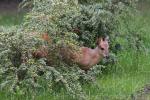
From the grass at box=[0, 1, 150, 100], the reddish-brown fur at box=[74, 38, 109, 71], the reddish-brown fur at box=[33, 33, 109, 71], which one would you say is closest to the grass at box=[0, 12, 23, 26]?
the grass at box=[0, 1, 150, 100]

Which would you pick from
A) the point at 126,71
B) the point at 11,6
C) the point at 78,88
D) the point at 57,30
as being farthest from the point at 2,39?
the point at 11,6

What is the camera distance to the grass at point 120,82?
24.6ft

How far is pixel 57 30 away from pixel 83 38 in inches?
47.9

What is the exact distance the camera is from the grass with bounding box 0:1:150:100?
751cm

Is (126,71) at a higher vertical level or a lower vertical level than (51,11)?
lower

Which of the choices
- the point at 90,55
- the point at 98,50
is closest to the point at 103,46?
the point at 98,50

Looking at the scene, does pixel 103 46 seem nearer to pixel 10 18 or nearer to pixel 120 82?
pixel 120 82

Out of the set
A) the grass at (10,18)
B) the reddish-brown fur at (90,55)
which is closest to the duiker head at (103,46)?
the reddish-brown fur at (90,55)

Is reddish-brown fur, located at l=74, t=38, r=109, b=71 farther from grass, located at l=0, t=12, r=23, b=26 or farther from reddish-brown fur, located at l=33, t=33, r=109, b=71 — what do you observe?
grass, located at l=0, t=12, r=23, b=26

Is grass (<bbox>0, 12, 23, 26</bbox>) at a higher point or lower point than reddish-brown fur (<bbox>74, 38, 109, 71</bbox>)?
higher

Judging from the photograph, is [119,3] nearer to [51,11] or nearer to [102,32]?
[102,32]

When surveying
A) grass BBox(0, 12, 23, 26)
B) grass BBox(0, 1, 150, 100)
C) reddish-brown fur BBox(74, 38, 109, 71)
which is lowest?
grass BBox(0, 1, 150, 100)

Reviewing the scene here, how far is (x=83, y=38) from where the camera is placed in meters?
8.71

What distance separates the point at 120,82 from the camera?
27.2 ft
